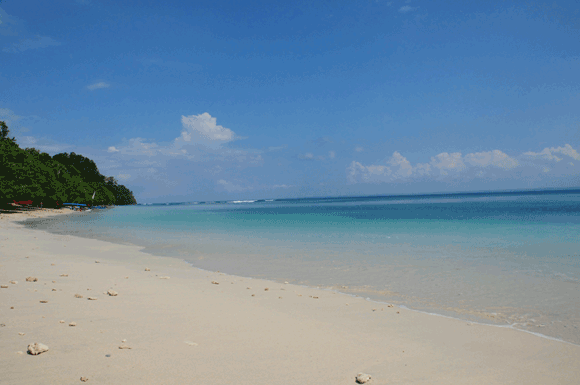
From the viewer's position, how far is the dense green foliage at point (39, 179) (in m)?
49.6

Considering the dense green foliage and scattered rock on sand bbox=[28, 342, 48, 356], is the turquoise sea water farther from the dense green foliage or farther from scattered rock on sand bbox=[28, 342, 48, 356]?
the dense green foliage

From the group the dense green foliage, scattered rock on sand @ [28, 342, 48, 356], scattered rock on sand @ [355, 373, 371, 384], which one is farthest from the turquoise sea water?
the dense green foliage

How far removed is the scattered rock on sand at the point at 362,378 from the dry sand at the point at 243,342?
0.41 feet

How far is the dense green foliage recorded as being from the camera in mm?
49616

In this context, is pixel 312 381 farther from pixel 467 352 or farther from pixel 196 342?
pixel 467 352

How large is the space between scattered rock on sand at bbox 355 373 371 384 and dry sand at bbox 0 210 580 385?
12 centimetres

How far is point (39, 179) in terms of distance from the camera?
6172 centimetres

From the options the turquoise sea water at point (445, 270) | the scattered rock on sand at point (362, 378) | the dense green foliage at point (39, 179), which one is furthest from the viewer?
the dense green foliage at point (39, 179)

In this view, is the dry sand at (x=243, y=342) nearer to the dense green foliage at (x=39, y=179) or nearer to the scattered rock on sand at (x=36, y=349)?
the scattered rock on sand at (x=36, y=349)

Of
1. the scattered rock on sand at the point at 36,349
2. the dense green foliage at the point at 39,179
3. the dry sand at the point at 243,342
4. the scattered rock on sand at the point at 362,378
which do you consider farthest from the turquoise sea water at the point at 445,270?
the dense green foliage at the point at 39,179

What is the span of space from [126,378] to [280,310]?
380 cm

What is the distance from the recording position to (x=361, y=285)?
1020cm

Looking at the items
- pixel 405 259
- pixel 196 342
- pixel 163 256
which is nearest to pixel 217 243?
pixel 163 256

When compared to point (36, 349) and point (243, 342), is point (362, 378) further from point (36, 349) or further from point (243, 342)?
point (36, 349)
